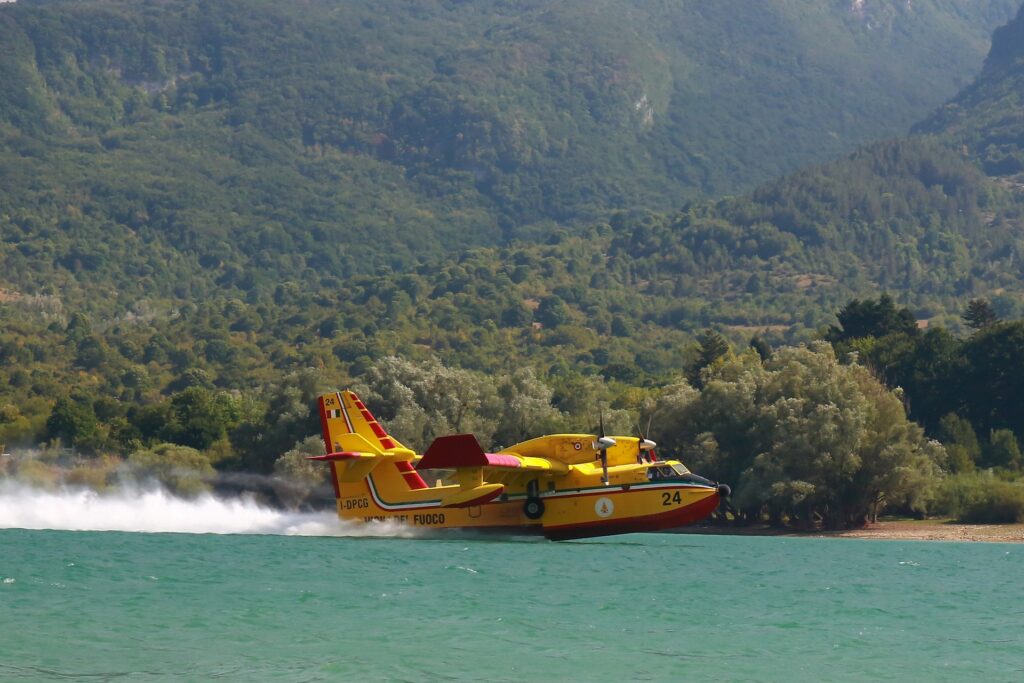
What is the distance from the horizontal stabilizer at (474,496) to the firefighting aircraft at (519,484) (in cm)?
3

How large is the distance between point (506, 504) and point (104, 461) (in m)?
37.1

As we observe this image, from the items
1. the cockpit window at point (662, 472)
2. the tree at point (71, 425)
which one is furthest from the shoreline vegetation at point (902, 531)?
the tree at point (71, 425)

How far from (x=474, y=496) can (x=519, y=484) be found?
2418 mm

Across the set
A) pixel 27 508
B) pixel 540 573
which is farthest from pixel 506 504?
pixel 27 508

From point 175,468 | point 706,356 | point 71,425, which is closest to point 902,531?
point 175,468

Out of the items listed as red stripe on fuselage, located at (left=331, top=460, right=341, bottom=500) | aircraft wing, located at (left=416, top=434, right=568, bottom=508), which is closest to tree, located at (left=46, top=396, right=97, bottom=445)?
red stripe on fuselage, located at (left=331, top=460, right=341, bottom=500)

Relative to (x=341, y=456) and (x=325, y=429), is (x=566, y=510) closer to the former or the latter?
(x=341, y=456)

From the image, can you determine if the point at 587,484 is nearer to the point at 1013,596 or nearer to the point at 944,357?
the point at 1013,596

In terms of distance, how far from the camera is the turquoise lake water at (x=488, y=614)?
30.8m

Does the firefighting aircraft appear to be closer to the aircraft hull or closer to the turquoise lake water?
the aircraft hull

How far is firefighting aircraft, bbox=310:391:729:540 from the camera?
55156 mm

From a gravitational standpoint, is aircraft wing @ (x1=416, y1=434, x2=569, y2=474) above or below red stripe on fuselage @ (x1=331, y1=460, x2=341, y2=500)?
above

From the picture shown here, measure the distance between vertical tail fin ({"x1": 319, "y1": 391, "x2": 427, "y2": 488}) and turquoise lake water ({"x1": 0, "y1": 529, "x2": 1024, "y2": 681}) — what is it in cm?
274

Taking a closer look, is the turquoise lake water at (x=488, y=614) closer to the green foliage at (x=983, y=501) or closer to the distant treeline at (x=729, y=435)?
the distant treeline at (x=729, y=435)
